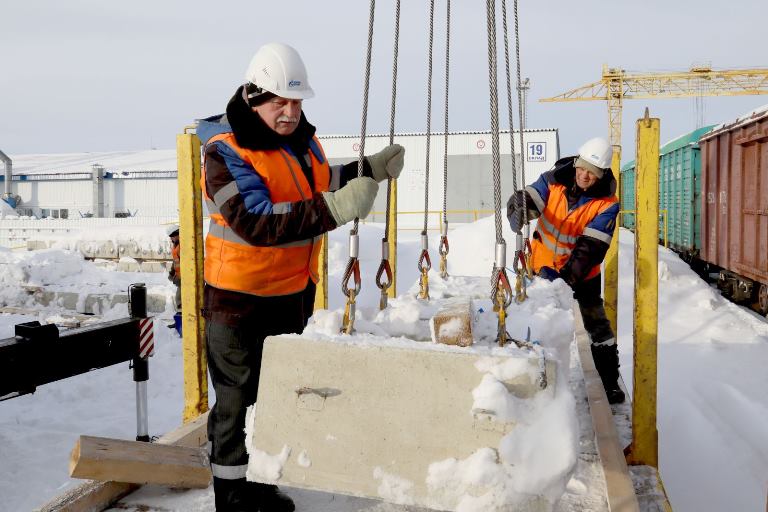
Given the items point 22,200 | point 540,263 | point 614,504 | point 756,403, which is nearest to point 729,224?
point 756,403

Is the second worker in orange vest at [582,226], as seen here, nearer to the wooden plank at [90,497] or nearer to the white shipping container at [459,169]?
the wooden plank at [90,497]

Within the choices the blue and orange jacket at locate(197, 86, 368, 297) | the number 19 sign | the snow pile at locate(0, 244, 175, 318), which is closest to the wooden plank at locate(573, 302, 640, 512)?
the blue and orange jacket at locate(197, 86, 368, 297)

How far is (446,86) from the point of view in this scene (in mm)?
4223

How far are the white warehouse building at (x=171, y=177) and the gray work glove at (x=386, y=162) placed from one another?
40.8ft

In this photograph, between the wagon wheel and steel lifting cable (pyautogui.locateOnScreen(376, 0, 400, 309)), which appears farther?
the wagon wheel

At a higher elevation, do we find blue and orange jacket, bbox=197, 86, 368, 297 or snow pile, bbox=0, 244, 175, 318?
blue and orange jacket, bbox=197, 86, 368, 297

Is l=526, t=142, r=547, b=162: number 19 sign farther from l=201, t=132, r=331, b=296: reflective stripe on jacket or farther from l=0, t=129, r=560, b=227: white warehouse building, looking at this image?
l=201, t=132, r=331, b=296: reflective stripe on jacket

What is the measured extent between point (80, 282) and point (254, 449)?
1148 centimetres

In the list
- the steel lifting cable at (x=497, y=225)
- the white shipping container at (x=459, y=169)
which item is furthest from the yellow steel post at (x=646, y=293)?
the white shipping container at (x=459, y=169)

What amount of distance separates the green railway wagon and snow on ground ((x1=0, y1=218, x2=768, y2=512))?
2.34m

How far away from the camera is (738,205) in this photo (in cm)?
958

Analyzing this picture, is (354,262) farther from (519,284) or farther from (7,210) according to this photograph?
(7,210)

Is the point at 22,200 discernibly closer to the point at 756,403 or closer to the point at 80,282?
the point at 80,282

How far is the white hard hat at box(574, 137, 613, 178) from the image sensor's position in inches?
175
